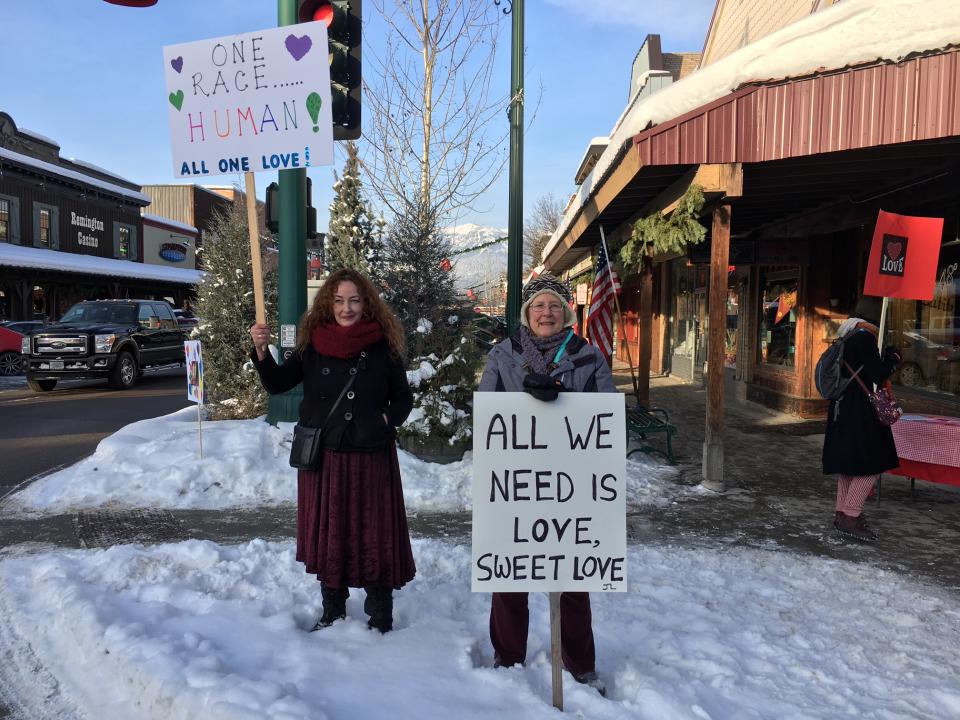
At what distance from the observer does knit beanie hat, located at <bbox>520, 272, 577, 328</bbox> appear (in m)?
2.99

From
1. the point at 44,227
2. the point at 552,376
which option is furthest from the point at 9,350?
the point at 552,376

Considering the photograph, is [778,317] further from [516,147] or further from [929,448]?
[516,147]

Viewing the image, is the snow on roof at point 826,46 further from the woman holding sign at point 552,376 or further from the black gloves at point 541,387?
the black gloves at point 541,387

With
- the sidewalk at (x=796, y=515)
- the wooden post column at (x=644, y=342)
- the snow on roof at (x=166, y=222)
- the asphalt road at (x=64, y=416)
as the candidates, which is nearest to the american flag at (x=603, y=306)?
the wooden post column at (x=644, y=342)

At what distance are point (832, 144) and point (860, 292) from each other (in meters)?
4.89

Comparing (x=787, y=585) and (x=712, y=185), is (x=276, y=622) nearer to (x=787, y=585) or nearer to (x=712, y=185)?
(x=787, y=585)

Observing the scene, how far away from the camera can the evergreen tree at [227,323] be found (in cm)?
934

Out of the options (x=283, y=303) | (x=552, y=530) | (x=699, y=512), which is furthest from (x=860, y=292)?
(x=552, y=530)

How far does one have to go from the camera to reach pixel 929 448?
5.60 metres

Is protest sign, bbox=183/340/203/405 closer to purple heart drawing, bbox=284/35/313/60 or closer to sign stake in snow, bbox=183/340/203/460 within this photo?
sign stake in snow, bbox=183/340/203/460

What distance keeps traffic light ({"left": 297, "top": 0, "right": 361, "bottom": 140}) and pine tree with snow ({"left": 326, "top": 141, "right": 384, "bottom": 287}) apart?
458 cm

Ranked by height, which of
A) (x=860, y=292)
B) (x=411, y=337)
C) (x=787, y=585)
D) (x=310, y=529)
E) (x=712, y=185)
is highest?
(x=712, y=185)

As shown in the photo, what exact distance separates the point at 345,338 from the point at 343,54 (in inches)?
141

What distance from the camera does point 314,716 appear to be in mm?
2527
